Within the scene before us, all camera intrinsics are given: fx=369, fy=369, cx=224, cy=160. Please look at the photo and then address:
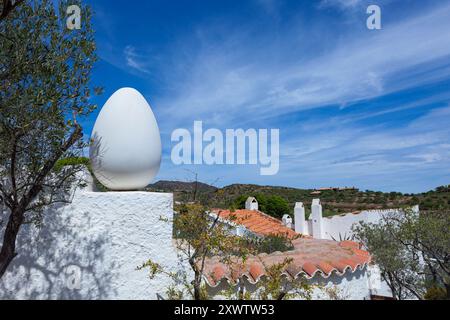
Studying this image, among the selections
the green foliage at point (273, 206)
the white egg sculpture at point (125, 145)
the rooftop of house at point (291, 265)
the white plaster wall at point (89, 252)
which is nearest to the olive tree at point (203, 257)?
the rooftop of house at point (291, 265)

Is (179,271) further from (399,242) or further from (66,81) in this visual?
(399,242)

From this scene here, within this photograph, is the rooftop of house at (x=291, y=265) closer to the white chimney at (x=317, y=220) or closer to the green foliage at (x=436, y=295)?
the green foliage at (x=436, y=295)

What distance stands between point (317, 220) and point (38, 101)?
23.2 meters

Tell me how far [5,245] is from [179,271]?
317 centimetres

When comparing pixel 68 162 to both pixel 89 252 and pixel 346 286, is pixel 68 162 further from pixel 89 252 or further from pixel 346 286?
pixel 346 286

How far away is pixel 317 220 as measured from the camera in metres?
26.2

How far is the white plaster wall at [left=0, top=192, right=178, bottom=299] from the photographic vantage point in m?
7.05

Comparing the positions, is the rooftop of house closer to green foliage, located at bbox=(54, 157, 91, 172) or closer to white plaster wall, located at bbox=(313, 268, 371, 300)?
white plaster wall, located at bbox=(313, 268, 371, 300)

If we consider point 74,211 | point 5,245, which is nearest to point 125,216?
point 74,211

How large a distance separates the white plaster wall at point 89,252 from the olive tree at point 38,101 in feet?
1.83

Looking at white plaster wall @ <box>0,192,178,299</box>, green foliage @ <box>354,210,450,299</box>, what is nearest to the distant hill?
green foliage @ <box>354,210,450,299</box>

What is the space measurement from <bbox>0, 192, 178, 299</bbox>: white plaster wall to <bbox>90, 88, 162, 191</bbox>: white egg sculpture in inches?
14.5

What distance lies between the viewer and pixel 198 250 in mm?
6797
